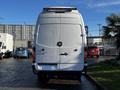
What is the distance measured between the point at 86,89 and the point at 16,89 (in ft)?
9.52

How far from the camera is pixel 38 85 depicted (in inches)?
672


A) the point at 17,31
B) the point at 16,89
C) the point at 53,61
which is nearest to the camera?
the point at 16,89

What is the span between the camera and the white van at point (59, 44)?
1656 centimetres

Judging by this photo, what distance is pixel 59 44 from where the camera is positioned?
54.7 ft

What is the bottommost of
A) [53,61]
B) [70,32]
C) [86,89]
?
[86,89]

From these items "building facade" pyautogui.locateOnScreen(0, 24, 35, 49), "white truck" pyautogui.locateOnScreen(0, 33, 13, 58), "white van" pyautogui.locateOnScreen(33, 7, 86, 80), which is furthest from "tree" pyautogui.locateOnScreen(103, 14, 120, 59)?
"building facade" pyautogui.locateOnScreen(0, 24, 35, 49)

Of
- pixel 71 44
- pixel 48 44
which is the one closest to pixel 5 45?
pixel 48 44

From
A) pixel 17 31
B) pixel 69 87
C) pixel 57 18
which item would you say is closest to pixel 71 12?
pixel 57 18

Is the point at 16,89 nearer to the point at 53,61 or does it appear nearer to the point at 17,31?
the point at 53,61

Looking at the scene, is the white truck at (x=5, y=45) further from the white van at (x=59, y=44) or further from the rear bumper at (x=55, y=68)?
the rear bumper at (x=55, y=68)

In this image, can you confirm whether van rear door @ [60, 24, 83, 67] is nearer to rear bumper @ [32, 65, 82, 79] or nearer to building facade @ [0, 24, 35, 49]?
rear bumper @ [32, 65, 82, 79]

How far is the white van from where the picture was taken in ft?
54.3

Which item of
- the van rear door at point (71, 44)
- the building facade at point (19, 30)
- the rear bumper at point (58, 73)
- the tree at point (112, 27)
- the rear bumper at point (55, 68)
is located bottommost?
the rear bumper at point (58, 73)

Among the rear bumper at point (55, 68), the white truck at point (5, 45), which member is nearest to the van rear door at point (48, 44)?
the rear bumper at point (55, 68)
